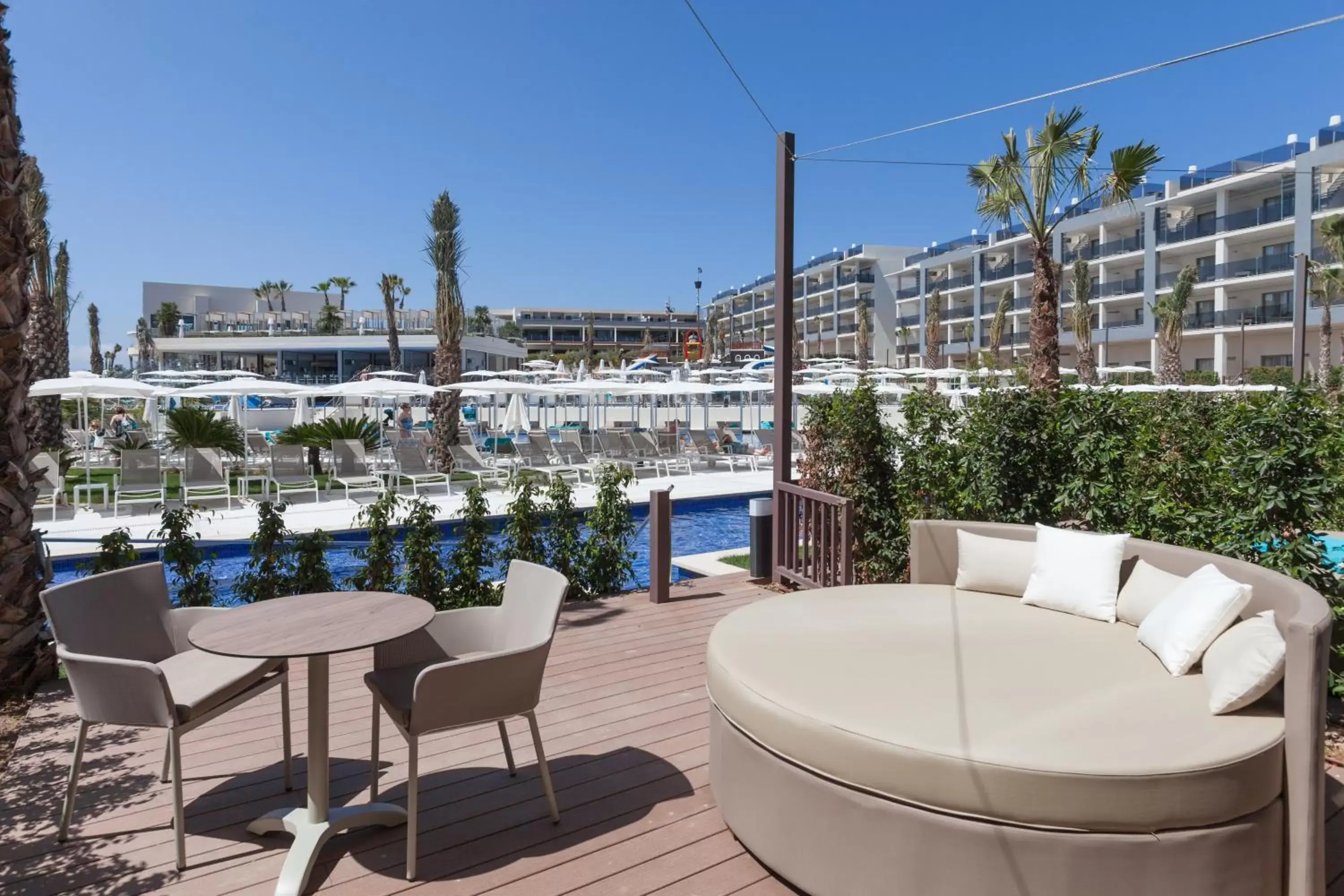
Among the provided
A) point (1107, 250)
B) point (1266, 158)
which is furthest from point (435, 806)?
point (1107, 250)

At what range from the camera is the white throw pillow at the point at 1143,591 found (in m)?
3.21

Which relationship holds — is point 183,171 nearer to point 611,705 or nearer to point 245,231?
point 245,231

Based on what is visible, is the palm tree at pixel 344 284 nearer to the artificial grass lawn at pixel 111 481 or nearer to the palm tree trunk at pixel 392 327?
the palm tree trunk at pixel 392 327

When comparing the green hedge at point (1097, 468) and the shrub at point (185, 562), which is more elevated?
the green hedge at point (1097, 468)

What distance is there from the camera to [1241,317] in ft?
117

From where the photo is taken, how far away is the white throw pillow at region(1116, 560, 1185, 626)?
3.21m

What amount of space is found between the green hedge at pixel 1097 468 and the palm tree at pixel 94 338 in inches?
2339

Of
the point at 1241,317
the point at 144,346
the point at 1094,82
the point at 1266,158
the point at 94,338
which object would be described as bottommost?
the point at 1094,82

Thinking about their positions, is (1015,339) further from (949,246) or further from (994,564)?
(994,564)

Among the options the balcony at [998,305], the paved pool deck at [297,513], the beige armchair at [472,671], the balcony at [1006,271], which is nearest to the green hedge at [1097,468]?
the paved pool deck at [297,513]

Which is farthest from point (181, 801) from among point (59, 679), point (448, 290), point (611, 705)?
point (448, 290)

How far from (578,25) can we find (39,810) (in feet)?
23.6

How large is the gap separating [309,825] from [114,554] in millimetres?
2928

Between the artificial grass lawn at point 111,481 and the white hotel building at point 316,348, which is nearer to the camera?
the artificial grass lawn at point 111,481
